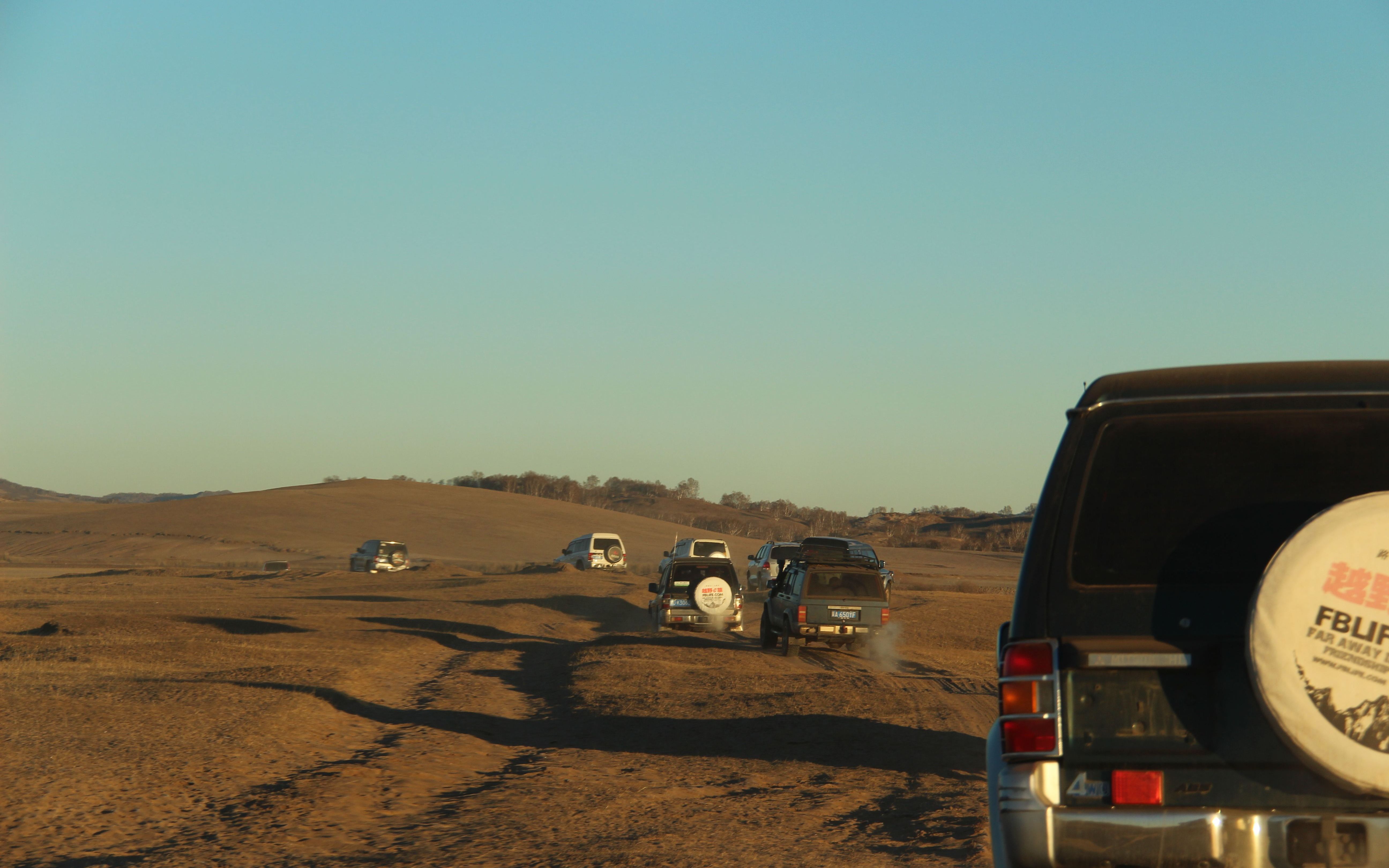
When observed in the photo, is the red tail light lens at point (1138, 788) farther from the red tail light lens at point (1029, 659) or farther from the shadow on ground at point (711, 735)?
the shadow on ground at point (711, 735)

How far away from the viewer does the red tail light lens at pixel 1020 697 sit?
3945mm

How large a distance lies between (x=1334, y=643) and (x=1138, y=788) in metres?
0.81

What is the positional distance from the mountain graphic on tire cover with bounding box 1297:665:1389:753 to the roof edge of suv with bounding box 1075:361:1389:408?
1011 mm

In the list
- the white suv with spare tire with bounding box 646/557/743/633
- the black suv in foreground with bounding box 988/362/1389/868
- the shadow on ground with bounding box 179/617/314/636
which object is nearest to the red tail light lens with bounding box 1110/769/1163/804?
the black suv in foreground with bounding box 988/362/1389/868

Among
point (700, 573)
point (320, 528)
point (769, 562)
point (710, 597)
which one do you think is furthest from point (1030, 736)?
point (320, 528)

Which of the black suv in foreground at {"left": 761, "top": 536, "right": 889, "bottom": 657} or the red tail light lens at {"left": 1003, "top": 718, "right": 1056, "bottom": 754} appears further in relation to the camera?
the black suv in foreground at {"left": 761, "top": 536, "right": 889, "bottom": 657}

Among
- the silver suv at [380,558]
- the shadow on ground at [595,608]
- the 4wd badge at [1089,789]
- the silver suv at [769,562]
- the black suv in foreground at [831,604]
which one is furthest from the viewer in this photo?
the silver suv at [380,558]

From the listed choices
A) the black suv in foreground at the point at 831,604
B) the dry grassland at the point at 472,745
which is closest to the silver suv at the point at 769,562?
the dry grassland at the point at 472,745

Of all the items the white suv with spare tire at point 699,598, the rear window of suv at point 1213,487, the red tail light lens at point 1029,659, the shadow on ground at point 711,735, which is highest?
the rear window of suv at point 1213,487

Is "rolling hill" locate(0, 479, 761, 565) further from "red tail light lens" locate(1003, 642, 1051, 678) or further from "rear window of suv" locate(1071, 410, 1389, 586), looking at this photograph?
"rear window of suv" locate(1071, 410, 1389, 586)

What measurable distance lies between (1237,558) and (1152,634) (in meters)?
0.39

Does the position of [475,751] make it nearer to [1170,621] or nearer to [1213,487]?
[1170,621]

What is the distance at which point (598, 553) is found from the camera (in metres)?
53.1

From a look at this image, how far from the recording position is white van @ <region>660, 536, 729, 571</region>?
39.3 meters
